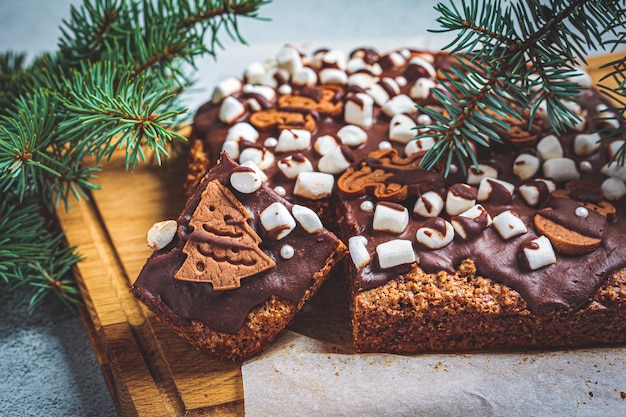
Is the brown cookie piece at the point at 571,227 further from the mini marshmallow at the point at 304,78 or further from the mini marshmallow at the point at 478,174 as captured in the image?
the mini marshmallow at the point at 304,78

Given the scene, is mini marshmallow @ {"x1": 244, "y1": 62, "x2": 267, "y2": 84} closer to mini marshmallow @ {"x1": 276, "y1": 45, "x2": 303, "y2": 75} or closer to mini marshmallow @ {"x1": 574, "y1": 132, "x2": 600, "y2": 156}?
mini marshmallow @ {"x1": 276, "y1": 45, "x2": 303, "y2": 75}

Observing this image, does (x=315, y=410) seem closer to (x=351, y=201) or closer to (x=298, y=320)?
(x=298, y=320)

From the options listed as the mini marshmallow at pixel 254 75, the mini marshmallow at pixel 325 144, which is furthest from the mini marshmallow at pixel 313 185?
the mini marshmallow at pixel 254 75

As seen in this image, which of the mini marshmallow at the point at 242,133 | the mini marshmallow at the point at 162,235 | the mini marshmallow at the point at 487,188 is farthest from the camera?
the mini marshmallow at the point at 242,133

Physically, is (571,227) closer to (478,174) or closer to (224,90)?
(478,174)

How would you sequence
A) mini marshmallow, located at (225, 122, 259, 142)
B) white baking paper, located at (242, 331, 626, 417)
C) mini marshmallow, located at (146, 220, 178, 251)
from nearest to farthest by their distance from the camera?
white baking paper, located at (242, 331, 626, 417)
mini marshmallow, located at (146, 220, 178, 251)
mini marshmallow, located at (225, 122, 259, 142)

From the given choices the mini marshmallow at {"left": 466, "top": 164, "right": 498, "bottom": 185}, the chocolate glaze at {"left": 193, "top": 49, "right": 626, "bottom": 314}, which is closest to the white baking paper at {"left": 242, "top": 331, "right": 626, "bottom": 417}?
the chocolate glaze at {"left": 193, "top": 49, "right": 626, "bottom": 314}
